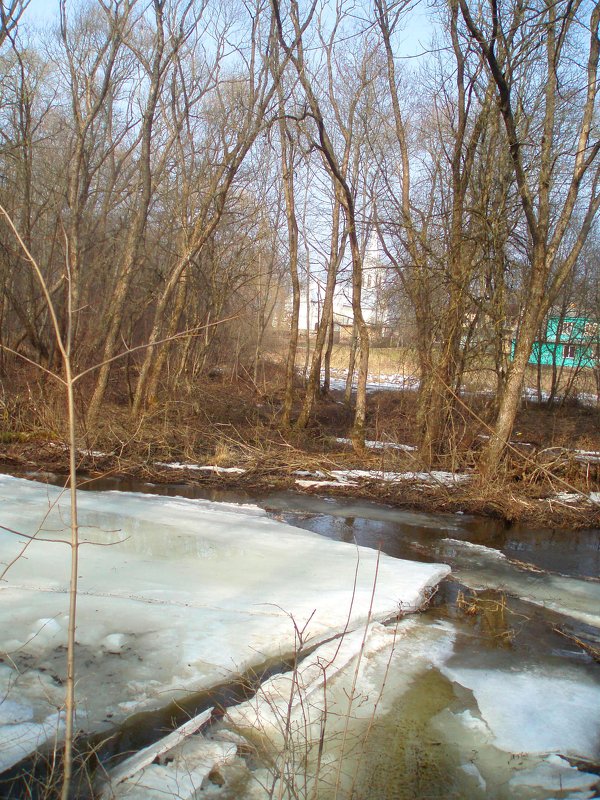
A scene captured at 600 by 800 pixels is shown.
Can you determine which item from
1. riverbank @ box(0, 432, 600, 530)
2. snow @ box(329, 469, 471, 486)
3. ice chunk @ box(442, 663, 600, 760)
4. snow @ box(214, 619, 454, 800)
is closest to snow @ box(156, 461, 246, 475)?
riverbank @ box(0, 432, 600, 530)

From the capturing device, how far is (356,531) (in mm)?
8656

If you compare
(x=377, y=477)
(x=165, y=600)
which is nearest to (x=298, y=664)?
(x=165, y=600)

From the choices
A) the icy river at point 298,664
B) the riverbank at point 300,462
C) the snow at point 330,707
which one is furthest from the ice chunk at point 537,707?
the riverbank at point 300,462

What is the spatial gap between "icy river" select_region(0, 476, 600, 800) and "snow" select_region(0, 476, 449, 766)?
20 millimetres

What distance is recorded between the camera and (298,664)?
14.4 ft

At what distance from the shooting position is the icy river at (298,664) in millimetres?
3260

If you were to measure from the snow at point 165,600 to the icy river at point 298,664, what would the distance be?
0.07ft

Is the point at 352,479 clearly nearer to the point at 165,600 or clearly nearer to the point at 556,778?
the point at 165,600

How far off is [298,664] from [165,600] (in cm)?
134

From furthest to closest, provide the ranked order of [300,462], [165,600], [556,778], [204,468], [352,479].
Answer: [300,462], [204,468], [352,479], [165,600], [556,778]

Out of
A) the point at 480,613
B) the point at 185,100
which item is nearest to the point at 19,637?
the point at 480,613

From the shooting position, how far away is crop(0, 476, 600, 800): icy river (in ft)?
10.7

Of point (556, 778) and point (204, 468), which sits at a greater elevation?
point (204, 468)

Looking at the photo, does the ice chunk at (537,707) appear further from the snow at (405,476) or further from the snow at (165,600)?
the snow at (405,476)
